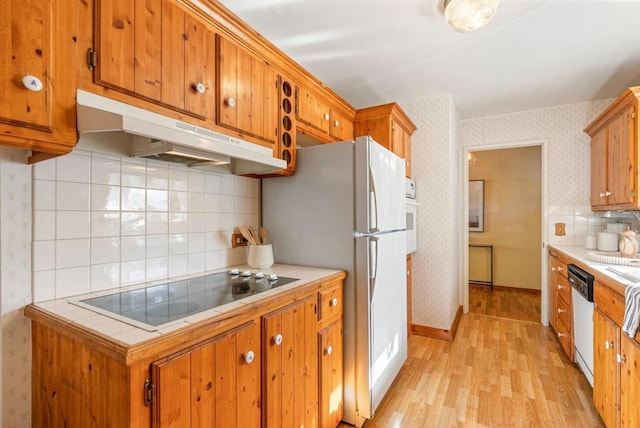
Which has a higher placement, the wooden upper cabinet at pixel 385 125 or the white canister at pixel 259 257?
the wooden upper cabinet at pixel 385 125

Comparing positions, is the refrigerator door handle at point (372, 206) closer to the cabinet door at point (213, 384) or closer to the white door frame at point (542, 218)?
the cabinet door at point (213, 384)

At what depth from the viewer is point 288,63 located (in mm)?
1890

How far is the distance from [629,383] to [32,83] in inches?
101

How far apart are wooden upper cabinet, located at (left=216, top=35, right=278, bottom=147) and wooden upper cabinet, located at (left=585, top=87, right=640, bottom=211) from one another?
2.53 meters

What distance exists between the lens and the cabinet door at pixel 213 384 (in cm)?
87

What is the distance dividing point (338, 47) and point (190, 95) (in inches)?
49.2

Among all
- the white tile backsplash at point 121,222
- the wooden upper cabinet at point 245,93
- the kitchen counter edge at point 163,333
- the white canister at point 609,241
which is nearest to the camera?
the kitchen counter edge at point 163,333

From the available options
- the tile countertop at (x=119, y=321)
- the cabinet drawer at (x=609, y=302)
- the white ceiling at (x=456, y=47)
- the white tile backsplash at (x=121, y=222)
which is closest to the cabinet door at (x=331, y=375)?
the tile countertop at (x=119, y=321)

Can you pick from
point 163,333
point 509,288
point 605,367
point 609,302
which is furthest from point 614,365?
point 509,288

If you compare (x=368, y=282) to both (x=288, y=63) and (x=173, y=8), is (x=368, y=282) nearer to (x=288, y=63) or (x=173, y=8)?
(x=288, y=63)

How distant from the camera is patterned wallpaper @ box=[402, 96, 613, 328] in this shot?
10.1ft

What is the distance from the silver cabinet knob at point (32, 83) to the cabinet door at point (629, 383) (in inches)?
95.1

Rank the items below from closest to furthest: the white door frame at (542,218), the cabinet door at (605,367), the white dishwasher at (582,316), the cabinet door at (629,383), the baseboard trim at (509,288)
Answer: the cabinet door at (629,383) → the cabinet door at (605,367) → the white dishwasher at (582,316) → the white door frame at (542,218) → the baseboard trim at (509,288)

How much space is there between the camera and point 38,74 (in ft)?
2.90
